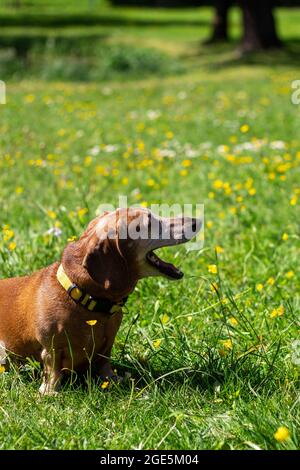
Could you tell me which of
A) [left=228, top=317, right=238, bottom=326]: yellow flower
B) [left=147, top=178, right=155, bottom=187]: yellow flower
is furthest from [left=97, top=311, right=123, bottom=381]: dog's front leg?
[left=147, top=178, right=155, bottom=187]: yellow flower

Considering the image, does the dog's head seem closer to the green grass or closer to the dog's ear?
the dog's ear

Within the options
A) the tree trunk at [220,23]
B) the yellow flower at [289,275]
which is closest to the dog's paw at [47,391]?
the yellow flower at [289,275]

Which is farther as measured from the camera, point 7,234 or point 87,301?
point 7,234

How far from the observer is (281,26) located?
94.3 ft

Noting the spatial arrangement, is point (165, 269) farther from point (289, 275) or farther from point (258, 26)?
point (258, 26)

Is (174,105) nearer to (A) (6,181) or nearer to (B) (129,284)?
(A) (6,181)

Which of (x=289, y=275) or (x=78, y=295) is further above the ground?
(x=78, y=295)

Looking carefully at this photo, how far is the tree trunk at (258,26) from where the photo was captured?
18688mm

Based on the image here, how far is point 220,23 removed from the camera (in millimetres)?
23625

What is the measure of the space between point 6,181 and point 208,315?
355 centimetres

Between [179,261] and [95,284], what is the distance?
1435mm

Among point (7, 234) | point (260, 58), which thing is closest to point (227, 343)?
point (7, 234)

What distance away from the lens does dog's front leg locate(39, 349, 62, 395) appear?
11.5 ft

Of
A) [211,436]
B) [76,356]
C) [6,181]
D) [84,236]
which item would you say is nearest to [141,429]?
[211,436]
